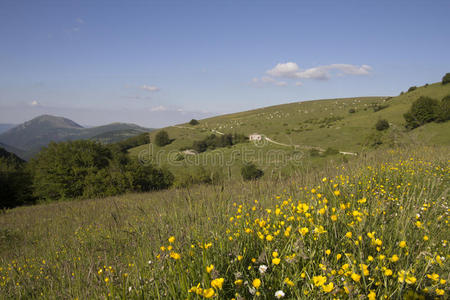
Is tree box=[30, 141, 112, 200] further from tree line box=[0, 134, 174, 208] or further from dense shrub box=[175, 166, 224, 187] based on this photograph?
dense shrub box=[175, 166, 224, 187]

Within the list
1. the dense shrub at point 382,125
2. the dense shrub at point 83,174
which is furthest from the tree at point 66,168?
the dense shrub at point 382,125

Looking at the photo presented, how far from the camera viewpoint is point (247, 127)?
301 ft

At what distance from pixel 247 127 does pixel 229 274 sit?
90591 millimetres

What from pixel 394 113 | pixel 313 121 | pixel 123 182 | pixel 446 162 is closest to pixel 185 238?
pixel 446 162

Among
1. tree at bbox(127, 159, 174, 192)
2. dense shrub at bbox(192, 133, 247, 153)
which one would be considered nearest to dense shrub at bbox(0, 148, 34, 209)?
tree at bbox(127, 159, 174, 192)

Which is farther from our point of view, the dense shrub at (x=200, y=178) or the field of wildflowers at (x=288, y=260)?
the dense shrub at (x=200, y=178)

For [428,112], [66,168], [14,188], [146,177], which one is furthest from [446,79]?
[14,188]

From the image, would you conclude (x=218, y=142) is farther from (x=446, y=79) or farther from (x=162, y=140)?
(x=446, y=79)

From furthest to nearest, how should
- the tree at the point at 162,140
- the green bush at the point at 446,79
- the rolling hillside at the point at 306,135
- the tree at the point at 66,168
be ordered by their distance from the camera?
the tree at the point at 162,140
the green bush at the point at 446,79
the rolling hillside at the point at 306,135
the tree at the point at 66,168

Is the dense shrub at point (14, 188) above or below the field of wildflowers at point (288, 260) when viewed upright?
below

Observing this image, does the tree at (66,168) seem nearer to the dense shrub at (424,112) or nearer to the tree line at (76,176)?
the tree line at (76,176)

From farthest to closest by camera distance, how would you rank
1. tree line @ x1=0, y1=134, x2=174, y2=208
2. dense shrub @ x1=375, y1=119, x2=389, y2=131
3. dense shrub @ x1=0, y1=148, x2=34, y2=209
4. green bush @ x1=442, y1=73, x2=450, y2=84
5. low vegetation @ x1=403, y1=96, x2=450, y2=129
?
green bush @ x1=442, y1=73, x2=450, y2=84 < dense shrub @ x1=375, y1=119, x2=389, y2=131 < low vegetation @ x1=403, y1=96, x2=450, y2=129 < dense shrub @ x1=0, y1=148, x2=34, y2=209 < tree line @ x1=0, y1=134, x2=174, y2=208

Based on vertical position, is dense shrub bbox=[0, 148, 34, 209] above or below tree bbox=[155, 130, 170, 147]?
below

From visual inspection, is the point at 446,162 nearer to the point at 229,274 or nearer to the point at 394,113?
the point at 229,274
